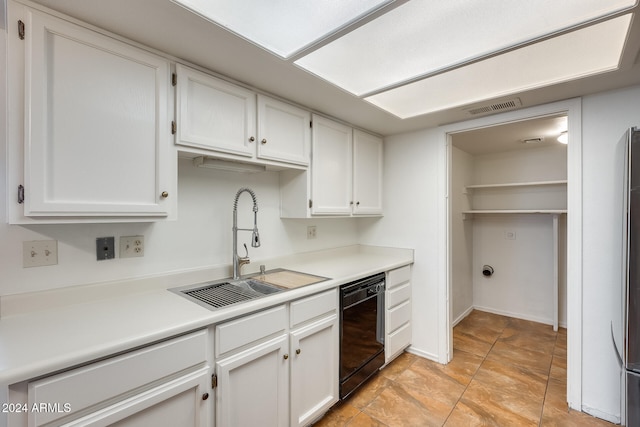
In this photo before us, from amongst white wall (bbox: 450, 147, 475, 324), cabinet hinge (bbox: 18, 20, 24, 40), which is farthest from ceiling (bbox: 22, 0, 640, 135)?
white wall (bbox: 450, 147, 475, 324)

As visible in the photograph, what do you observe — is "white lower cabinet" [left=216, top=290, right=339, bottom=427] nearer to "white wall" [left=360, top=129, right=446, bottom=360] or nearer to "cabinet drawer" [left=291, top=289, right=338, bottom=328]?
"cabinet drawer" [left=291, top=289, right=338, bottom=328]

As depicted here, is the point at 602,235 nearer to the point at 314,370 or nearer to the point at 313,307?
the point at 313,307

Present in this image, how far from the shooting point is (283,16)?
126 centimetres

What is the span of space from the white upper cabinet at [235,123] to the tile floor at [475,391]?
5.78ft

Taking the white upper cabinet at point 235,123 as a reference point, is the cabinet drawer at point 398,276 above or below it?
below

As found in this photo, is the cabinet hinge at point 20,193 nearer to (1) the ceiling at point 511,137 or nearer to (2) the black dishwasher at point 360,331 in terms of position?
(2) the black dishwasher at point 360,331

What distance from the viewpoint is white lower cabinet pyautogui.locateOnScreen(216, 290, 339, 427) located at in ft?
4.40

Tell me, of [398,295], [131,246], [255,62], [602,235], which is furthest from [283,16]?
[602,235]

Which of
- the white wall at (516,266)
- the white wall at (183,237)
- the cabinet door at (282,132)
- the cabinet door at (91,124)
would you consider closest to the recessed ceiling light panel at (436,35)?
the cabinet door at (282,132)

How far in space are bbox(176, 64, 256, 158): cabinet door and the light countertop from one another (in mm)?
808

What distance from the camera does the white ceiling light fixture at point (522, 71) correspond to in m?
1.42

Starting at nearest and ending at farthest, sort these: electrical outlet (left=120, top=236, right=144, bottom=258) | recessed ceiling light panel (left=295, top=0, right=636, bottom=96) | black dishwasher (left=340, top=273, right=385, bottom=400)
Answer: recessed ceiling light panel (left=295, top=0, right=636, bottom=96) < electrical outlet (left=120, top=236, right=144, bottom=258) < black dishwasher (left=340, top=273, right=385, bottom=400)

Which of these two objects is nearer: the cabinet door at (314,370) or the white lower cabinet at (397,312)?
the cabinet door at (314,370)

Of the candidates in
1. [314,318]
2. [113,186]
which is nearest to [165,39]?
[113,186]
